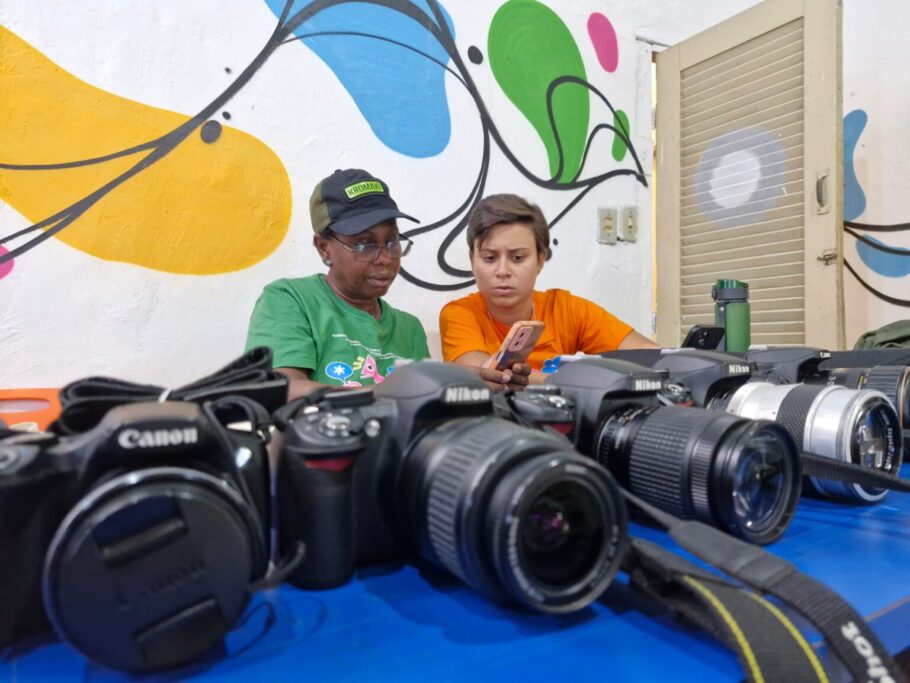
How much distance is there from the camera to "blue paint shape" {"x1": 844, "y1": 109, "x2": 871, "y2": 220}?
1.83 meters

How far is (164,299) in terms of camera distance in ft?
3.86

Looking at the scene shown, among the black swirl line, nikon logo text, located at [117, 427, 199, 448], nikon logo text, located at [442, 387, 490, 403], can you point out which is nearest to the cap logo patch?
nikon logo text, located at [442, 387, 490, 403]

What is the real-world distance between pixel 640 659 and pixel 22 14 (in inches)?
53.4

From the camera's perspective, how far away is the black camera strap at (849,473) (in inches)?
22.5

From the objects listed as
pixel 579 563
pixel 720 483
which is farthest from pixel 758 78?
pixel 579 563

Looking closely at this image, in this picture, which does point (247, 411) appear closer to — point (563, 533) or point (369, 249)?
point (563, 533)

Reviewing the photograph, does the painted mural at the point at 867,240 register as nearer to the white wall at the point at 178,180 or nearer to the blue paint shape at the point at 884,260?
the blue paint shape at the point at 884,260

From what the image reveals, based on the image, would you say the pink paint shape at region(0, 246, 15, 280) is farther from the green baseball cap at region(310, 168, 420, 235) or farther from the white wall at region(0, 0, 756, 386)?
the green baseball cap at region(310, 168, 420, 235)

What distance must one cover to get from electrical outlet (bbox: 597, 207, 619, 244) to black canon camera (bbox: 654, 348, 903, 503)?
1103mm

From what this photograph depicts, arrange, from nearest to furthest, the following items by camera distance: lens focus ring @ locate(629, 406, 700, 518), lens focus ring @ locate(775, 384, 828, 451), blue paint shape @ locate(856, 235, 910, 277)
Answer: lens focus ring @ locate(629, 406, 700, 518), lens focus ring @ locate(775, 384, 828, 451), blue paint shape @ locate(856, 235, 910, 277)

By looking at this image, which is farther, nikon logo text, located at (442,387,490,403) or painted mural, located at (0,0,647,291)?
painted mural, located at (0,0,647,291)

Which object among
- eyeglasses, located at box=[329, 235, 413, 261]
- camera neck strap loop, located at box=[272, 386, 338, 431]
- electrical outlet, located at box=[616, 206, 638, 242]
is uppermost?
electrical outlet, located at box=[616, 206, 638, 242]

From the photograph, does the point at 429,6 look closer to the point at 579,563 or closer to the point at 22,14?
the point at 22,14

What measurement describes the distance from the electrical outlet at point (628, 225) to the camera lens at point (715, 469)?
53.6 inches
